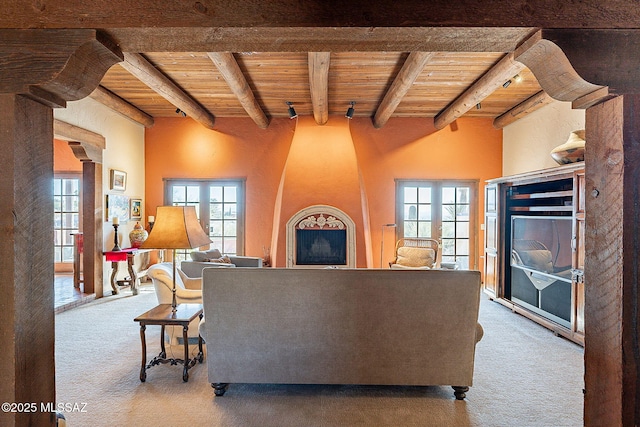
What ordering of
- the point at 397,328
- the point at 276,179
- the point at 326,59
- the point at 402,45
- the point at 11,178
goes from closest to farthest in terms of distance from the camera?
the point at 11,178
the point at 402,45
the point at 397,328
the point at 326,59
the point at 276,179

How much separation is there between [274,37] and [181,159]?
571 centimetres

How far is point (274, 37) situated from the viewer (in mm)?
1215

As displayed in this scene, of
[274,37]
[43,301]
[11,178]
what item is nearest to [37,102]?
[11,178]

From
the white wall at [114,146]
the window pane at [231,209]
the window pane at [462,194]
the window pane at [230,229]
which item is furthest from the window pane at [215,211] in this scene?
the window pane at [462,194]

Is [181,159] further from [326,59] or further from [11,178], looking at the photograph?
[11,178]

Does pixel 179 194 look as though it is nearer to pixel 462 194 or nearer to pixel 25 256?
pixel 462 194

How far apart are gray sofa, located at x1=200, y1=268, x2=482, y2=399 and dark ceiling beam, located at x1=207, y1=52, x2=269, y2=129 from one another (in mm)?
2196

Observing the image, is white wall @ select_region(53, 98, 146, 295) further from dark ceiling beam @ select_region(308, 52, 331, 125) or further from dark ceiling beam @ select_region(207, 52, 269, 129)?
dark ceiling beam @ select_region(308, 52, 331, 125)

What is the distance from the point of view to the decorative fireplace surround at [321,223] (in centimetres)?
584

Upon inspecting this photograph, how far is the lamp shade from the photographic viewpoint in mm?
2467

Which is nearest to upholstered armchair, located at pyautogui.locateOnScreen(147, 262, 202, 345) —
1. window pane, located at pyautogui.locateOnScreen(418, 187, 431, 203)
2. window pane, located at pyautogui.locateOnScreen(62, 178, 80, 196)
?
window pane, located at pyautogui.locateOnScreen(418, 187, 431, 203)

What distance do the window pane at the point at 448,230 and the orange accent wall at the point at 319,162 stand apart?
49 cm

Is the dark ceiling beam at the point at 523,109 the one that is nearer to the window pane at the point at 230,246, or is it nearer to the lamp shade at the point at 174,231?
the lamp shade at the point at 174,231

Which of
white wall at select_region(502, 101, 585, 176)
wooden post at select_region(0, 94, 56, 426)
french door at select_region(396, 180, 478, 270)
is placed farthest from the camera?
french door at select_region(396, 180, 478, 270)
